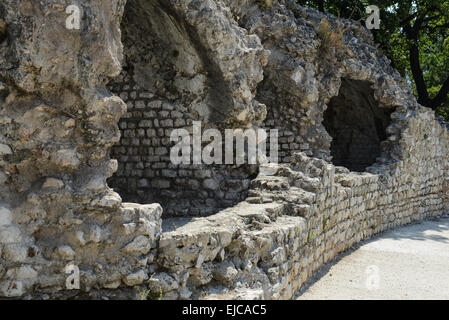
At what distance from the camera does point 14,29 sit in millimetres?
3506

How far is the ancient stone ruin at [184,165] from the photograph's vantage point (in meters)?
3.56

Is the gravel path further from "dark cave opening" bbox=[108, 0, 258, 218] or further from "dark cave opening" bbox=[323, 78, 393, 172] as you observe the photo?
"dark cave opening" bbox=[323, 78, 393, 172]

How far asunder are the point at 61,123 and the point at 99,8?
1066 millimetres

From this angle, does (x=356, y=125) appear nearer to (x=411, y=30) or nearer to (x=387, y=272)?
(x=411, y=30)

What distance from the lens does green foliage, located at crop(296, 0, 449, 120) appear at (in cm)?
1401

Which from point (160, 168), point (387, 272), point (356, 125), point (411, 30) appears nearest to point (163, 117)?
point (160, 168)

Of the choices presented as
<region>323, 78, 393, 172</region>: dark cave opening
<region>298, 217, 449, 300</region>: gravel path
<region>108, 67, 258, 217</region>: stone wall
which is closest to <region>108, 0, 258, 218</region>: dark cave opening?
<region>108, 67, 258, 217</region>: stone wall

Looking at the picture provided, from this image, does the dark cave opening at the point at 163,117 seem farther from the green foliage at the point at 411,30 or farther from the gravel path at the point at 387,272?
the green foliage at the point at 411,30

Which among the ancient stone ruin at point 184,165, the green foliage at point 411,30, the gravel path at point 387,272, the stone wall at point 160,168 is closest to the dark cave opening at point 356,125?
the ancient stone ruin at point 184,165

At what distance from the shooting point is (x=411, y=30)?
51.5 ft

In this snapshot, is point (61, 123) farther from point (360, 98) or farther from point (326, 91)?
point (360, 98)

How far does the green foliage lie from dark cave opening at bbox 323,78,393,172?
2164 mm

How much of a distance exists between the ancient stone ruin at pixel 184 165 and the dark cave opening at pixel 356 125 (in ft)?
0.26
